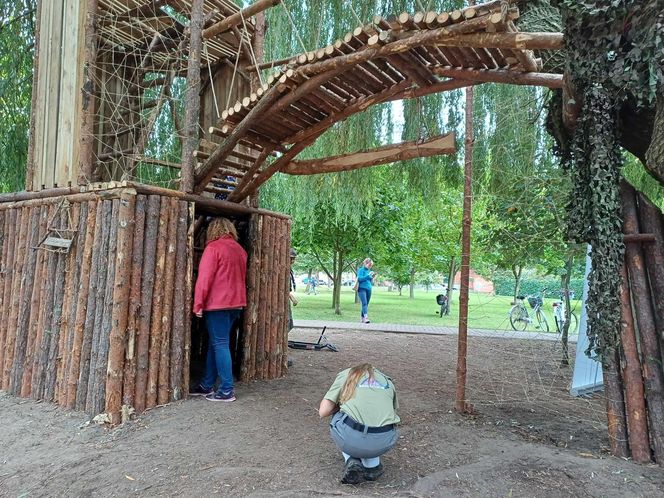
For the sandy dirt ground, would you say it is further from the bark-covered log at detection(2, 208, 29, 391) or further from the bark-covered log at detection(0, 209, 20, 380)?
the bark-covered log at detection(0, 209, 20, 380)

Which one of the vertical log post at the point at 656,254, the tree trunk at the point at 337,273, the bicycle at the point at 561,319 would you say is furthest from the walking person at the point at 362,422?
the tree trunk at the point at 337,273

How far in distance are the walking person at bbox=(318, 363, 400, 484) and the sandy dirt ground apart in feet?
0.48

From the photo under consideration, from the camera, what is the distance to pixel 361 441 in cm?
320

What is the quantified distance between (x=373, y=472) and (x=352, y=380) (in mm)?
634

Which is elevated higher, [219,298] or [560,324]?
[219,298]

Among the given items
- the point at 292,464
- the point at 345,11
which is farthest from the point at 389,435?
the point at 345,11

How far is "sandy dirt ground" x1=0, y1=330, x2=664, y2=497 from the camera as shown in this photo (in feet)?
10.4

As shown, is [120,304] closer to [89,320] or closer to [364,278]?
[89,320]

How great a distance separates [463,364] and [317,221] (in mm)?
11538

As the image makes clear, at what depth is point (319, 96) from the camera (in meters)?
4.69

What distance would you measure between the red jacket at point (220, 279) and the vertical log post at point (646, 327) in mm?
3604

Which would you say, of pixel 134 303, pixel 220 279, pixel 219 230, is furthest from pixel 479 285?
pixel 134 303

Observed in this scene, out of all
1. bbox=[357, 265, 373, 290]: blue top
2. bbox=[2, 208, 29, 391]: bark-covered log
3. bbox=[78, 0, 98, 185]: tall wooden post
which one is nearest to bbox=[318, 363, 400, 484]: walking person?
bbox=[78, 0, 98, 185]: tall wooden post

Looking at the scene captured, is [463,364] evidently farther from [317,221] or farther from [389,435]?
[317,221]
